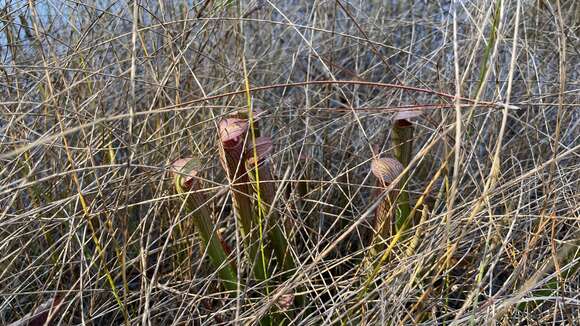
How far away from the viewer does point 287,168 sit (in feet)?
3.65

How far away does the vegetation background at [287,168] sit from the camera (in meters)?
0.90

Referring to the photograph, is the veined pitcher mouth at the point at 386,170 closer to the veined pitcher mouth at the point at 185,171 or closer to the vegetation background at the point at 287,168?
the vegetation background at the point at 287,168

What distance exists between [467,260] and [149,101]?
73 centimetres

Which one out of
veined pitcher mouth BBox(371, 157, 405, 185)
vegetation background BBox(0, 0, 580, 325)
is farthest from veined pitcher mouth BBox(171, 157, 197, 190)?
veined pitcher mouth BBox(371, 157, 405, 185)

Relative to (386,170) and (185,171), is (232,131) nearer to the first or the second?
(185,171)

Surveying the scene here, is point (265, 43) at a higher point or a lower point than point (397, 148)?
higher

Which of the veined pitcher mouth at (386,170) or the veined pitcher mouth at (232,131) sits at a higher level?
the veined pitcher mouth at (232,131)

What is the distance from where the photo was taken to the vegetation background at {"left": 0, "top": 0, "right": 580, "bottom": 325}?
900mm

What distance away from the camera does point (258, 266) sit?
1024mm

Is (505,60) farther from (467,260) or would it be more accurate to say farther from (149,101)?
(149,101)

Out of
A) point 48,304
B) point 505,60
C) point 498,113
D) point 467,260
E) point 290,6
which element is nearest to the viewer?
point 48,304

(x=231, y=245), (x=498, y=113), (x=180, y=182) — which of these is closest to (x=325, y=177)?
(x=231, y=245)

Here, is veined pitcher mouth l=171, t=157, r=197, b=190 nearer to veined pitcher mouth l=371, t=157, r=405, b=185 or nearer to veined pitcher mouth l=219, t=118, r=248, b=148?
veined pitcher mouth l=219, t=118, r=248, b=148

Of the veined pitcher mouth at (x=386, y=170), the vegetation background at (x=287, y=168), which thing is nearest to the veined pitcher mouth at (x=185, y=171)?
the vegetation background at (x=287, y=168)
